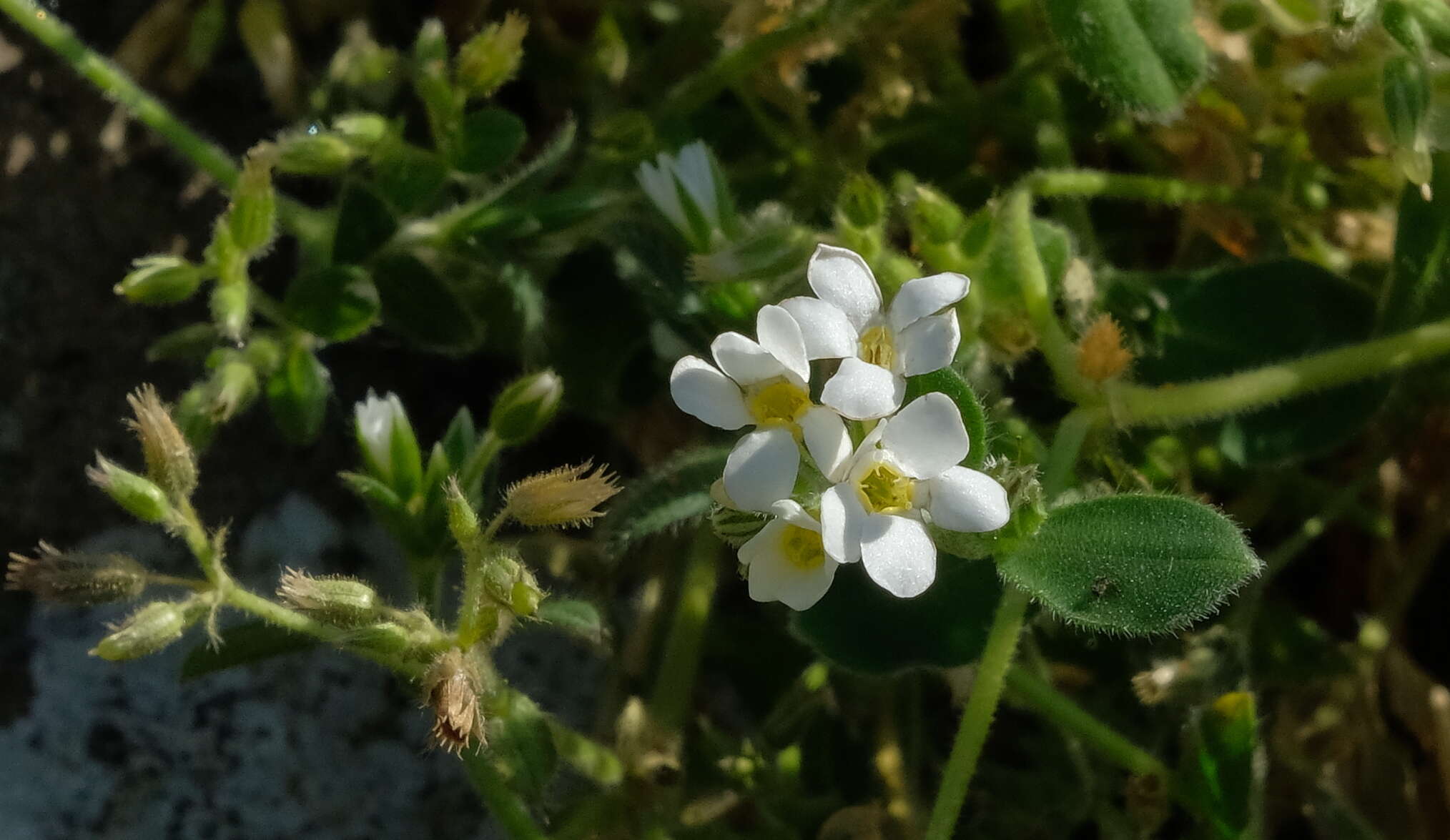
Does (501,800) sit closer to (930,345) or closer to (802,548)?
(802,548)

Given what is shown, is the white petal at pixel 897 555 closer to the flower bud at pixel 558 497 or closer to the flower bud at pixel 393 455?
the flower bud at pixel 558 497

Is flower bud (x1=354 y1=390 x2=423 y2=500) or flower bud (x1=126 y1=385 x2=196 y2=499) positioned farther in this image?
flower bud (x1=354 y1=390 x2=423 y2=500)

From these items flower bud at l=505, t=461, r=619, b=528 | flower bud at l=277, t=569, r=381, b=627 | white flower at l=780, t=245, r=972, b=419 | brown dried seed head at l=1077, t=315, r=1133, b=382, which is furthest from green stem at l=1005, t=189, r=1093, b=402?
flower bud at l=277, t=569, r=381, b=627

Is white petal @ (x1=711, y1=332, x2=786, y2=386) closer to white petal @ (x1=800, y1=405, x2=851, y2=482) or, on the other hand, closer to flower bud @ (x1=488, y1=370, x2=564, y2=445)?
white petal @ (x1=800, y1=405, x2=851, y2=482)

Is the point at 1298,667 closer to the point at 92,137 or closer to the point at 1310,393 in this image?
the point at 1310,393

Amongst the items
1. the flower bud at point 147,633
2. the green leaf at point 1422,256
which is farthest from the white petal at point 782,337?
the green leaf at point 1422,256

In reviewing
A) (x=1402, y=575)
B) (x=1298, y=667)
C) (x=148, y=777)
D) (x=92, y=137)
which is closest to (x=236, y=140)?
(x=92, y=137)

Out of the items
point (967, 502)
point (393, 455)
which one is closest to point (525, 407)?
point (393, 455)
